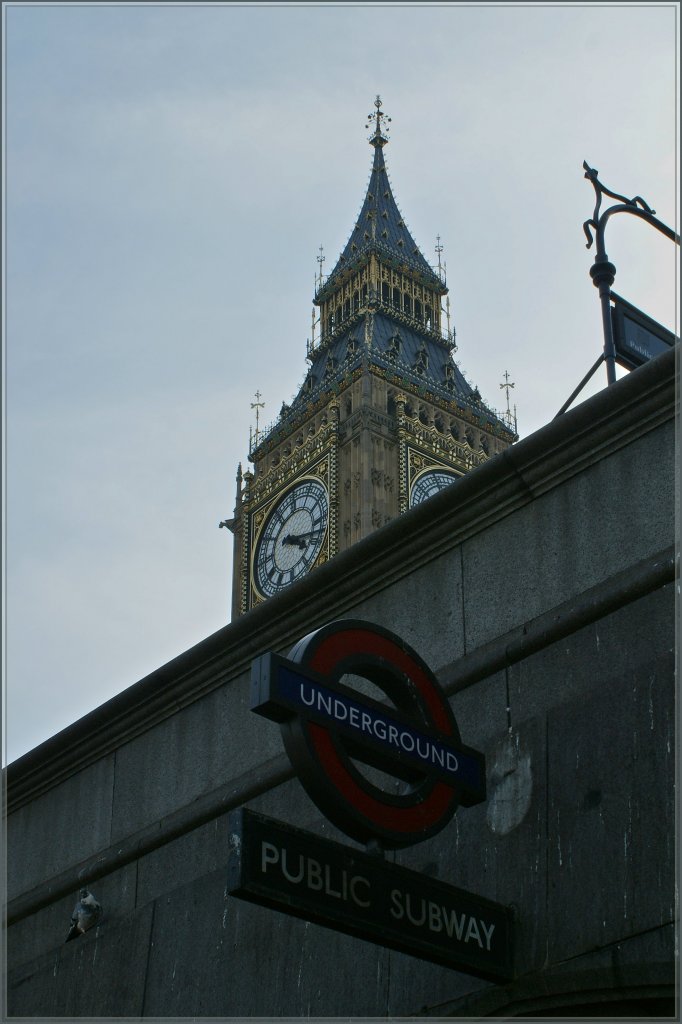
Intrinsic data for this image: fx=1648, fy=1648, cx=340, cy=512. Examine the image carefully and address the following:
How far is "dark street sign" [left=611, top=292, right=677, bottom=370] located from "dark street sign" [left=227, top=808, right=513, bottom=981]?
4610mm

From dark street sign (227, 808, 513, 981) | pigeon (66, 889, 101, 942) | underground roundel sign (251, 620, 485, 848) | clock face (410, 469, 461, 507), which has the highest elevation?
clock face (410, 469, 461, 507)

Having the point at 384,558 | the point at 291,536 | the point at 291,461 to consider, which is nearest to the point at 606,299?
the point at 384,558

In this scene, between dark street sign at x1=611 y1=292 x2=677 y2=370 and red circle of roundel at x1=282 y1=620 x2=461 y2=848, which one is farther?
dark street sign at x1=611 y1=292 x2=677 y2=370

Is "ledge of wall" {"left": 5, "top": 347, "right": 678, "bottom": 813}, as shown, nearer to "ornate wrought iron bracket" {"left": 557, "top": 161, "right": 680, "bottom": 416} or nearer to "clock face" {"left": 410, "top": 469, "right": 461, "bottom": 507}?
"ornate wrought iron bracket" {"left": 557, "top": 161, "right": 680, "bottom": 416}

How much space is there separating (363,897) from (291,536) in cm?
6823

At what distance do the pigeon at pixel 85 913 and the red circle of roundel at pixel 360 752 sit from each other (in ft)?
13.6

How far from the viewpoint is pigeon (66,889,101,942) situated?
12.2 meters

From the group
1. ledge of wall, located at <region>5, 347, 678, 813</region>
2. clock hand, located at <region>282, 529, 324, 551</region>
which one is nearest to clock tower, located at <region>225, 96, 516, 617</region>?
clock hand, located at <region>282, 529, 324, 551</region>

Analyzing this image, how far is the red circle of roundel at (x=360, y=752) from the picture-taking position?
827 centimetres

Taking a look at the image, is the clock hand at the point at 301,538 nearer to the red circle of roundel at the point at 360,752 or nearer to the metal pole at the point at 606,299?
the metal pole at the point at 606,299

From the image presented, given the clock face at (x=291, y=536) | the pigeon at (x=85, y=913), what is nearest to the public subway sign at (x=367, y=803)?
the pigeon at (x=85, y=913)

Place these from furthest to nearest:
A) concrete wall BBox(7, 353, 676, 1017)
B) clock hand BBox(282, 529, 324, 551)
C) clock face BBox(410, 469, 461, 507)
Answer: clock face BBox(410, 469, 461, 507) → clock hand BBox(282, 529, 324, 551) → concrete wall BBox(7, 353, 676, 1017)

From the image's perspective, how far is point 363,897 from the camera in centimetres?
819

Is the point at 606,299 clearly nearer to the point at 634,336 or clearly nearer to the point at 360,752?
the point at 634,336
